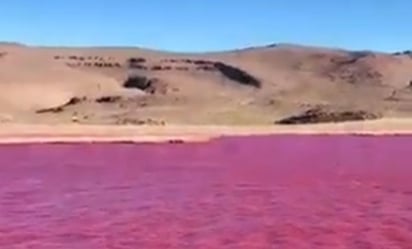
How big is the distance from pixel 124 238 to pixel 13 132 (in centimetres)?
3063

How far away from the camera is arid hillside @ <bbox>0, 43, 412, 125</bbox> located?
74625 mm

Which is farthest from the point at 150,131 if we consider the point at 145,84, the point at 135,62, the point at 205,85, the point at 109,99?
the point at 135,62

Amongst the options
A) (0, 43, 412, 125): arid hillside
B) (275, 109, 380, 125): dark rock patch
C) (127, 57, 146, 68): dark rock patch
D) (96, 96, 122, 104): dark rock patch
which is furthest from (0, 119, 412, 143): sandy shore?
(127, 57, 146, 68): dark rock patch

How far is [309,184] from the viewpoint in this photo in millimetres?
22016

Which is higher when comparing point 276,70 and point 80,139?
point 276,70

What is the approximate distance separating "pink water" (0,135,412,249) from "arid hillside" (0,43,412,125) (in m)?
32.4

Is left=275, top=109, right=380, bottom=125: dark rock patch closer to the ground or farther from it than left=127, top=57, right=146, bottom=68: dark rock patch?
closer to the ground

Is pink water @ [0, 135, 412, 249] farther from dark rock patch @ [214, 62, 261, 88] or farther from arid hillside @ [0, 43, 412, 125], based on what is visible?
dark rock patch @ [214, 62, 261, 88]

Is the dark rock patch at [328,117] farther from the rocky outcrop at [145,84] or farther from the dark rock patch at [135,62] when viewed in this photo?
the dark rock patch at [135,62]

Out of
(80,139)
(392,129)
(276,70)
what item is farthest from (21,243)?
(276,70)

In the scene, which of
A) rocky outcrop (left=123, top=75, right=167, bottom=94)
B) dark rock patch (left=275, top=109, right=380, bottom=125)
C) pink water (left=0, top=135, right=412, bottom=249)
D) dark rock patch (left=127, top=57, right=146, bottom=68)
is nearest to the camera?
pink water (left=0, top=135, right=412, bottom=249)

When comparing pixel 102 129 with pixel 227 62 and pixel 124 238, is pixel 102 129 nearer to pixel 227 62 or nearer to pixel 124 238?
pixel 124 238

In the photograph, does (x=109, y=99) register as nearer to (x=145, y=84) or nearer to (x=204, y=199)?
(x=145, y=84)

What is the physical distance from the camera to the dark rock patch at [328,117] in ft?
212
